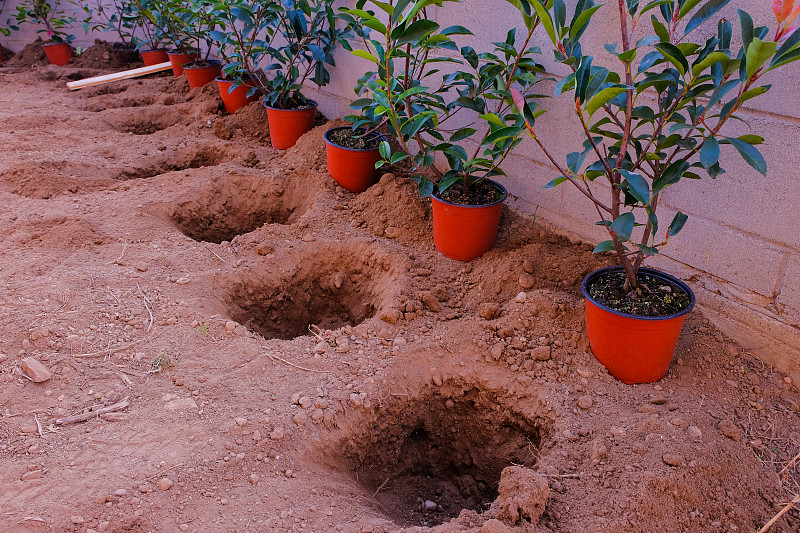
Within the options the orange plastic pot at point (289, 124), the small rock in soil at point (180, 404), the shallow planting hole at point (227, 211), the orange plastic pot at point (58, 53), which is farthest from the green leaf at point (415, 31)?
the orange plastic pot at point (58, 53)

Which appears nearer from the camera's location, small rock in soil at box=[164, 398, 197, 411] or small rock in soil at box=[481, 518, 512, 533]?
small rock in soil at box=[481, 518, 512, 533]

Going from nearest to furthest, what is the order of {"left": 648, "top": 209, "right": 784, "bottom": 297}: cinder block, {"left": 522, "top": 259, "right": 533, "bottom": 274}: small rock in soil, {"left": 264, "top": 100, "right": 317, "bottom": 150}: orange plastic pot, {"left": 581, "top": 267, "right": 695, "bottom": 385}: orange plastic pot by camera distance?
1. {"left": 581, "top": 267, "right": 695, "bottom": 385}: orange plastic pot
2. {"left": 648, "top": 209, "right": 784, "bottom": 297}: cinder block
3. {"left": 522, "top": 259, "right": 533, "bottom": 274}: small rock in soil
4. {"left": 264, "top": 100, "right": 317, "bottom": 150}: orange plastic pot

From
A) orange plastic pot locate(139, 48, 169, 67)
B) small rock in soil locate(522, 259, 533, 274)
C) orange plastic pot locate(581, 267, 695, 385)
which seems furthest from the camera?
orange plastic pot locate(139, 48, 169, 67)

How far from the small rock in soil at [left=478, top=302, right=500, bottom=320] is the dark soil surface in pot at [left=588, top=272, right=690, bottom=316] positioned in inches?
15.2

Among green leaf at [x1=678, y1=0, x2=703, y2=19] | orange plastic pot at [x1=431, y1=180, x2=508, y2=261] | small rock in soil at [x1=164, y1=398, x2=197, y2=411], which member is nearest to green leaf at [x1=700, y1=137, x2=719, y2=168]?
green leaf at [x1=678, y1=0, x2=703, y2=19]

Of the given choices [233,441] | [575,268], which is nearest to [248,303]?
[233,441]

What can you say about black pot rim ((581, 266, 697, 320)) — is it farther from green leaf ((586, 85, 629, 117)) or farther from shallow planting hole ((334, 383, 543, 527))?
green leaf ((586, 85, 629, 117))

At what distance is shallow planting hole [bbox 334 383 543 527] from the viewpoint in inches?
75.0

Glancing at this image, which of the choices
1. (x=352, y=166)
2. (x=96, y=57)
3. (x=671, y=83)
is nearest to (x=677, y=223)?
(x=671, y=83)

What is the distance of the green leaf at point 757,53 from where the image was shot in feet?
4.50

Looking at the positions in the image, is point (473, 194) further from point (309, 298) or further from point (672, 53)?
point (672, 53)

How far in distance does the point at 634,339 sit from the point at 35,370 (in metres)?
1.99

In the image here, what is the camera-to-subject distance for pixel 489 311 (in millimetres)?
2227

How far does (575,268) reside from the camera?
2443 mm
